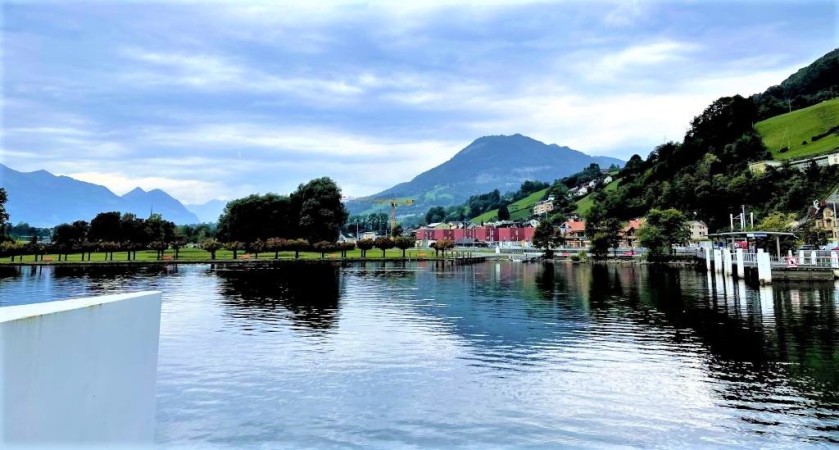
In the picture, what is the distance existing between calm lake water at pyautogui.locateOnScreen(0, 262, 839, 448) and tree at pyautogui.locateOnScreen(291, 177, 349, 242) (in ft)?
227

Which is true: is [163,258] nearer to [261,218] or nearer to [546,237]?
[261,218]

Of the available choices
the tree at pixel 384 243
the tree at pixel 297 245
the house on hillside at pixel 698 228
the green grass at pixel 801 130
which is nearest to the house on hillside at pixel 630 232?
the house on hillside at pixel 698 228

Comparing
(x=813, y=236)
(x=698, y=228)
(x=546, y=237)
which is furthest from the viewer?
(x=546, y=237)

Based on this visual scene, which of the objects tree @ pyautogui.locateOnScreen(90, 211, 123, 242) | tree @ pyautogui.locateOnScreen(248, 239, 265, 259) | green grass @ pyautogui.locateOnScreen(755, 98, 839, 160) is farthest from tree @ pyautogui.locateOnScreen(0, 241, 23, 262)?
green grass @ pyautogui.locateOnScreen(755, 98, 839, 160)

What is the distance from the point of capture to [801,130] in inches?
5433

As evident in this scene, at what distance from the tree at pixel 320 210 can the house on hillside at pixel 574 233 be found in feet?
221

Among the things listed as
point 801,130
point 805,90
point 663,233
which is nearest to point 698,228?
point 663,233

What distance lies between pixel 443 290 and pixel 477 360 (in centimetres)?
2647

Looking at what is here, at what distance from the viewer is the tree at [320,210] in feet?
332

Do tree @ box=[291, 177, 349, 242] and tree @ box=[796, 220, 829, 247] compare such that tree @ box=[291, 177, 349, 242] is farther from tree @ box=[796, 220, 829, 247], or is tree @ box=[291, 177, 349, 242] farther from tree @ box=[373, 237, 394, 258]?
tree @ box=[796, 220, 829, 247]

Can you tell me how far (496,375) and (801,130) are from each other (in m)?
156

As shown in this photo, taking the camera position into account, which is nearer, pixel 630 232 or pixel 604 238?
pixel 604 238

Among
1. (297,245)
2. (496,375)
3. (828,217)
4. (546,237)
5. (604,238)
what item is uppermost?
(828,217)

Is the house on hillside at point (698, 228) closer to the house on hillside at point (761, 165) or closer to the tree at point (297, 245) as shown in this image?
the house on hillside at point (761, 165)
